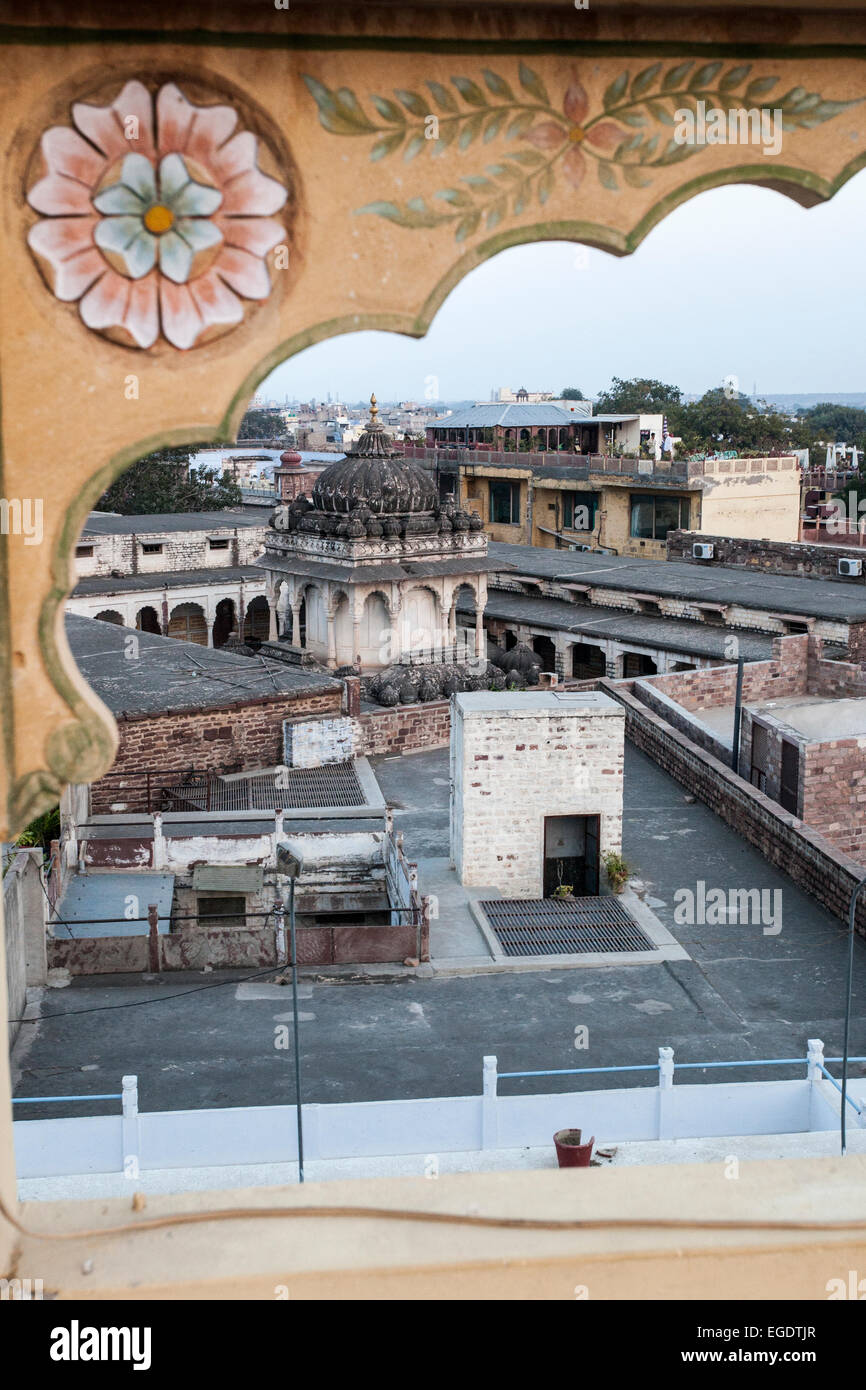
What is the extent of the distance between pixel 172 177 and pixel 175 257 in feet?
0.60

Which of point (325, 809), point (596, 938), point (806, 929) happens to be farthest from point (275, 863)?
point (806, 929)

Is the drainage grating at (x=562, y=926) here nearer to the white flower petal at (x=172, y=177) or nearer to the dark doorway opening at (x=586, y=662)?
the white flower petal at (x=172, y=177)

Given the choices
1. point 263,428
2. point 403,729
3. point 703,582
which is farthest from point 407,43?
point 263,428

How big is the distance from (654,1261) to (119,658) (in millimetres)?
25543

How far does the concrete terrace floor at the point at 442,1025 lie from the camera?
12023 millimetres

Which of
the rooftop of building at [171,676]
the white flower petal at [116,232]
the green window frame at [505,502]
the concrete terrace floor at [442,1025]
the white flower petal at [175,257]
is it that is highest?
the white flower petal at [116,232]

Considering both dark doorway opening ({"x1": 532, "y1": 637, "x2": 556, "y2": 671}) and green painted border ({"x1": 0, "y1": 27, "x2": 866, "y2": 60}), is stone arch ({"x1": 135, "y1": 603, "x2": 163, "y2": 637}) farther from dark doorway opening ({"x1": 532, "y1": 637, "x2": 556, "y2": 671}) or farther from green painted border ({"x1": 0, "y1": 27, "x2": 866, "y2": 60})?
green painted border ({"x1": 0, "y1": 27, "x2": 866, "y2": 60})

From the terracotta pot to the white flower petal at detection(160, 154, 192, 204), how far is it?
7.26 metres

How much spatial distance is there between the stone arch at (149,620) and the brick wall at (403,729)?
2055 cm

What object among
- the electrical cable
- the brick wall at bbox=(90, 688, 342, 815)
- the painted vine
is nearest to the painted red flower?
the painted vine

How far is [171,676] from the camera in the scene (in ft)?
85.3

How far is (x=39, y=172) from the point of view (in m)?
3.09

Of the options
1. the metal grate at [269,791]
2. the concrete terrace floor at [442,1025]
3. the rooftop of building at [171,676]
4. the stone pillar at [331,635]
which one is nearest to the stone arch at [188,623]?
the stone pillar at [331,635]

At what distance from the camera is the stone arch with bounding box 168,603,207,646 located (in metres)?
46.0
